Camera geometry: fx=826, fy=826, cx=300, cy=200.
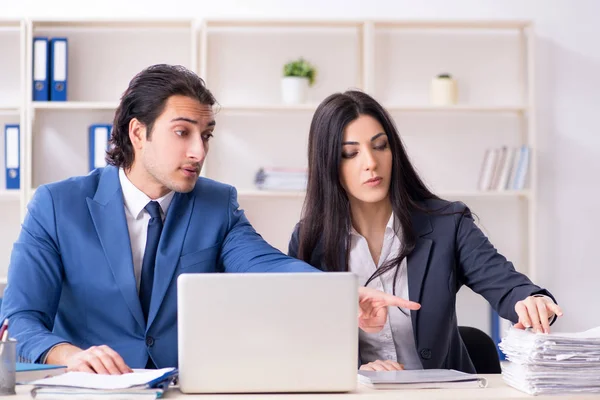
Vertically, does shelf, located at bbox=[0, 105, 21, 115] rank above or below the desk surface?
above

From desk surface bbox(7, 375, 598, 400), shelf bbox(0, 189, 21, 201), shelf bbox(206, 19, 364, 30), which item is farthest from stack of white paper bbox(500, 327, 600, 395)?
shelf bbox(0, 189, 21, 201)

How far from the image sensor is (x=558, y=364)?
1.50 m

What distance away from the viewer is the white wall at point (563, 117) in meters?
4.10

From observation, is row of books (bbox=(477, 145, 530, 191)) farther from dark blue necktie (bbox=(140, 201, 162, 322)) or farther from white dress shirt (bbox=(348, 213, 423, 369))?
dark blue necktie (bbox=(140, 201, 162, 322))

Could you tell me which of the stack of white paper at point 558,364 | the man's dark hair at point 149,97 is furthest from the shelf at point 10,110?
the stack of white paper at point 558,364

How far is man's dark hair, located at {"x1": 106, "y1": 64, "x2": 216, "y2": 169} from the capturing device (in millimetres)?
2197

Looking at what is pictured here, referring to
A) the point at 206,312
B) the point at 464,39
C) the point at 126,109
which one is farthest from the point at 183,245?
the point at 464,39

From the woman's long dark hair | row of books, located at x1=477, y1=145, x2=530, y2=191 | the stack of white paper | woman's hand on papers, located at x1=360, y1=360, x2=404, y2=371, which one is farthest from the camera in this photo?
row of books, located at x1=477, y1=145, x2=530, y2=191

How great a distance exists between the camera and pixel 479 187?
4.03 m

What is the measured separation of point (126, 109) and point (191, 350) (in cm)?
105

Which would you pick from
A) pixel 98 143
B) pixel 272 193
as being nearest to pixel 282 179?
pixel 272 193

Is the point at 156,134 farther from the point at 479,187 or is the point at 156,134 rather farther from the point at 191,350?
the point at 479,187

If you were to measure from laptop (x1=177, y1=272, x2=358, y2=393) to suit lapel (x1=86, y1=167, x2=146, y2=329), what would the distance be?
0.63 metres

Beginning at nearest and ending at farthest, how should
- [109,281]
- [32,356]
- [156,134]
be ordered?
[32,356], [109,281], [156,134]
